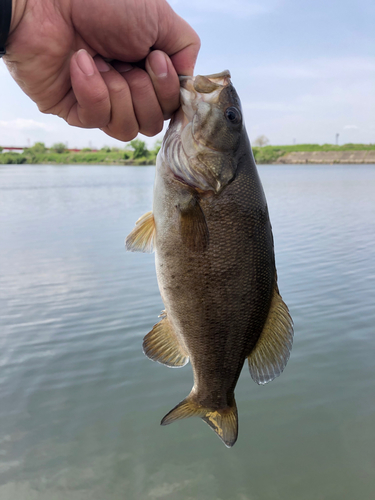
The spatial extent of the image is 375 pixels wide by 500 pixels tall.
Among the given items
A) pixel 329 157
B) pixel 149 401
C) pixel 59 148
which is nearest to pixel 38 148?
pixel 59 148

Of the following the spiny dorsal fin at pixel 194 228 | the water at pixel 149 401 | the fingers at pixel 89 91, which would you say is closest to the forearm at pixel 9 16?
the fingers at pixel 89 91

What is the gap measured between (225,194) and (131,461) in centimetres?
399

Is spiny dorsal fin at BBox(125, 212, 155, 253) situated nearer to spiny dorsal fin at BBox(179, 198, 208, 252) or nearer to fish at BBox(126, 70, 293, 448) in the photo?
fish at BBox(126, 70, 293, 448)

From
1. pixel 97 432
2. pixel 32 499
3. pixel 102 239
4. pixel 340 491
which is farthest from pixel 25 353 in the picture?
pixel 102 239

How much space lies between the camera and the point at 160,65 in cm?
239

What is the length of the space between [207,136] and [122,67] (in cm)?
73

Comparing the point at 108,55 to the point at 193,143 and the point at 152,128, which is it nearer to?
the point at 152,128

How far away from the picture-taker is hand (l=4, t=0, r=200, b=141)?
2.35 m

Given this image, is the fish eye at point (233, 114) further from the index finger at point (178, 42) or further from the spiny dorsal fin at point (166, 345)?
the spiny dorsal fin at point (166, 345)

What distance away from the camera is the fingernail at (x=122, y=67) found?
2.58 m

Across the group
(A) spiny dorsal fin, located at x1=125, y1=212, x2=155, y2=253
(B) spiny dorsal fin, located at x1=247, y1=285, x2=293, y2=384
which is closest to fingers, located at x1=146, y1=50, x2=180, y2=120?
(A) spiny dorsal fin, located at x1=125, y1=212, x2=155, y2=253

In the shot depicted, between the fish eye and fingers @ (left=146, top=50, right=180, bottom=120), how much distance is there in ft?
1.07

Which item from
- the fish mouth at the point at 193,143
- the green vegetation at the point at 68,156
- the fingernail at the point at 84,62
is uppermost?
the fingernail at the point at 84,62

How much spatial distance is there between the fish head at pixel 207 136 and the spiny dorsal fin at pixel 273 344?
0.76 metres
